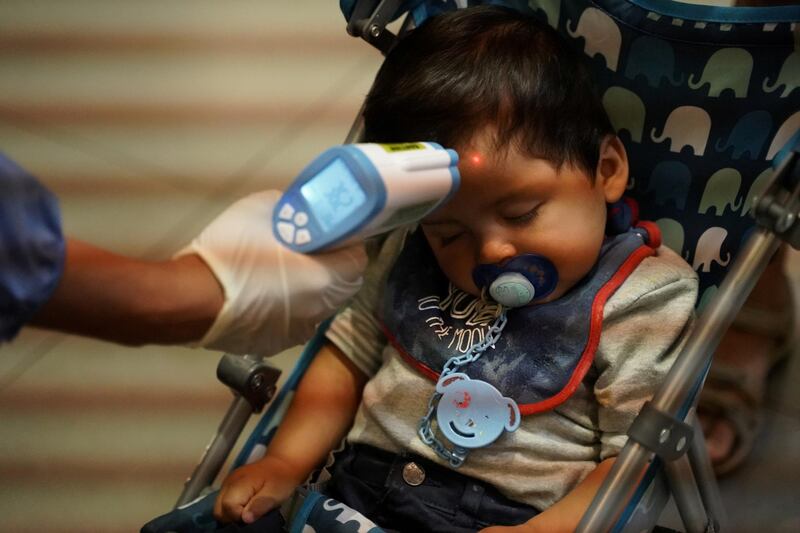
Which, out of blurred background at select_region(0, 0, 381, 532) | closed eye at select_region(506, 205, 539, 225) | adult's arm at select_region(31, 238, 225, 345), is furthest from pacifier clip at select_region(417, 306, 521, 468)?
adult's arm at select_region(31, 238, 225, 345)

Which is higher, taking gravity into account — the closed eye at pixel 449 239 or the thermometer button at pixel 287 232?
the thermometer button at pixel 287 232

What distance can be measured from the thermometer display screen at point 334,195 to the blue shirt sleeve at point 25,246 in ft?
0.60

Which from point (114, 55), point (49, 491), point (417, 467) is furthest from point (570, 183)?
point (49, 491)

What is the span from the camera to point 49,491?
875 mm

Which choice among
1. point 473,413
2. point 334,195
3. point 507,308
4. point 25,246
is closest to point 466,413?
point 473,413

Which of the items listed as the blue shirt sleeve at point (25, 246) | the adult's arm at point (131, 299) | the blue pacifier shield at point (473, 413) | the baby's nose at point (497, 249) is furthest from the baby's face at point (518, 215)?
the blue shirt sleeve at point (25, 246)

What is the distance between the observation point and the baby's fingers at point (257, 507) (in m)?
0.91

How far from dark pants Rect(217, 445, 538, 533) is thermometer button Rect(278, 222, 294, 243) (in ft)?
1.18

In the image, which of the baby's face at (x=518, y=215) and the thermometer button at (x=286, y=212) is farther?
the baby's face at (x=518, y=215)

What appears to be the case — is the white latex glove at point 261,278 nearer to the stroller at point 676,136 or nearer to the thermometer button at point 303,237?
the thermometer button at point 303,237

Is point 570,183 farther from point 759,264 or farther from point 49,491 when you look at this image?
point 49,491

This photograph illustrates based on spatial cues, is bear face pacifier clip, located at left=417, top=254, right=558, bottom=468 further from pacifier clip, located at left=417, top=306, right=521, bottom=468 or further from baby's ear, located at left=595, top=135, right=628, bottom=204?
baby's ear, located at left=595, top=135, right=628, bottom=204

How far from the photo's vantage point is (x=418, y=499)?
0.90m

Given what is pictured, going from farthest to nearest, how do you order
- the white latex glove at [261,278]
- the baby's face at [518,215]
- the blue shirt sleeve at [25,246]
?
1. the baby's face at [518,215]
2. the white latex glove at [261,278]
3. the blue shirt sleeve at [25,246]
